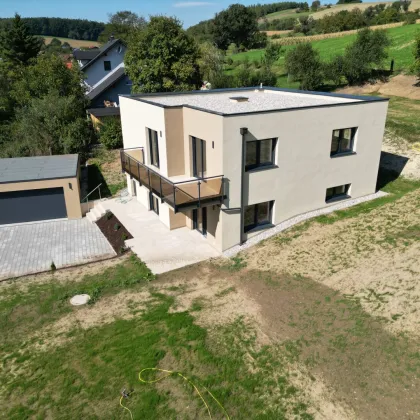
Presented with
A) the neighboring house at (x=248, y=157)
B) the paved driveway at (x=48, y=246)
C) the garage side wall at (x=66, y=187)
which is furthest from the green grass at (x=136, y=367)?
the garage side wall at (x=66, y=187)

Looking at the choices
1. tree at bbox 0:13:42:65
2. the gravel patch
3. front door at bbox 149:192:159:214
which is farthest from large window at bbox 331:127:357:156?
tree at bbox 0:13:42:65

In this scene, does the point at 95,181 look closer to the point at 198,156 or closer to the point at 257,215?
the point at 198,156

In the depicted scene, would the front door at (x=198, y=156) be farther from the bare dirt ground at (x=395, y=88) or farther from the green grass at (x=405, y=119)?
the bare dirt ground at (x=395, y=88)

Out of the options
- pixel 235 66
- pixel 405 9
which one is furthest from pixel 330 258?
pixel 405 9

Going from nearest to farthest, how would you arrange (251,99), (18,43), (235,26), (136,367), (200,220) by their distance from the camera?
1. (136,367)
2. (200,220)
3. (251,99)
4. (18,43)
5. (235,26)

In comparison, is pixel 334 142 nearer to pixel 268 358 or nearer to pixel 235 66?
pixel 268 358

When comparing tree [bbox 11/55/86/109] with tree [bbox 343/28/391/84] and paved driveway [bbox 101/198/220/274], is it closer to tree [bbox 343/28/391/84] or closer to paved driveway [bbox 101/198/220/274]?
paved driveway [bbox 101/198/220/274]

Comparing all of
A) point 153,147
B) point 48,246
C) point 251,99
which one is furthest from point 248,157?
point 48,246
